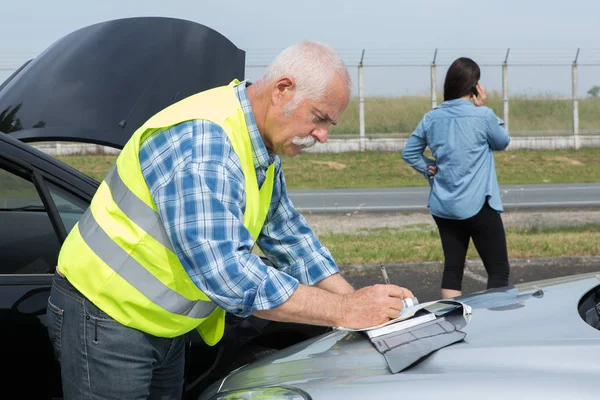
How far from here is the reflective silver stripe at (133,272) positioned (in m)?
2.25

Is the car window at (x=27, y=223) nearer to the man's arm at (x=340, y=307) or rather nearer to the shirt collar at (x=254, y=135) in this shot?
the shirt collar at (x=254, y=135)

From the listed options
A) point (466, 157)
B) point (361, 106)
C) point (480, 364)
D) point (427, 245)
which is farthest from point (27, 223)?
point (361, 106)

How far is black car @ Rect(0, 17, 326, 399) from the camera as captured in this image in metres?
2.84

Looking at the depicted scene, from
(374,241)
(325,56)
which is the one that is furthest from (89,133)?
(374,241)

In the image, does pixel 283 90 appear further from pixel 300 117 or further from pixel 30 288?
pixel 30 288

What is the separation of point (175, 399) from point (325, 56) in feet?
4.31

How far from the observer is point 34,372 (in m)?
2.83

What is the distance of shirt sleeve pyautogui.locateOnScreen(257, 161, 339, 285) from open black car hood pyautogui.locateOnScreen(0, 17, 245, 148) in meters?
0.86

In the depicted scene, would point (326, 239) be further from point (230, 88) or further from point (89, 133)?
point (230, 88)

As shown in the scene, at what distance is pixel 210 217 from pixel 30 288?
46.6 inches

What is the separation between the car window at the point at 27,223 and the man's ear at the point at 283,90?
1.16 metres

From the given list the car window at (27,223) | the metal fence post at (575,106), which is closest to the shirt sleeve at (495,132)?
the car window at (27,223)

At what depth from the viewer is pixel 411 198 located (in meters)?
15.8

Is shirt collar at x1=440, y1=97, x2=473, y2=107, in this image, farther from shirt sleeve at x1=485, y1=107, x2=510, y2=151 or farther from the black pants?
the black pants
